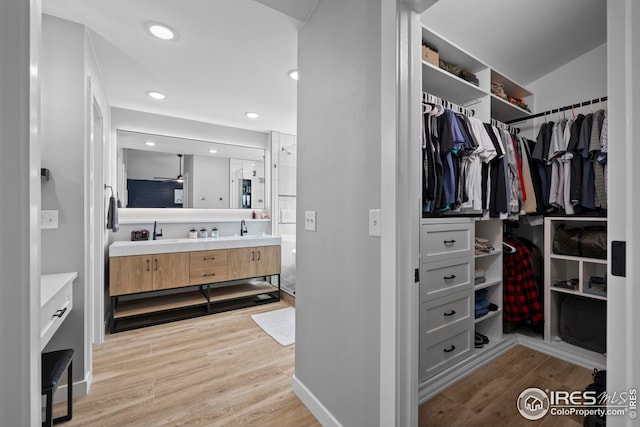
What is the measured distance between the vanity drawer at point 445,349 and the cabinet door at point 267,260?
222 centimetres

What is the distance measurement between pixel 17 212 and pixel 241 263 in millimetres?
2689

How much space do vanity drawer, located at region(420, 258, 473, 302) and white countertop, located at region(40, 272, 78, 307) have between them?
1951mm

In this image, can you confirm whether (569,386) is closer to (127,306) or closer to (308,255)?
(308,255)

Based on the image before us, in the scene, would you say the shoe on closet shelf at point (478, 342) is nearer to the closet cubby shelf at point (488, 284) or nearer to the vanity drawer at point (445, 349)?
the vanity drawer at point (445, 349)

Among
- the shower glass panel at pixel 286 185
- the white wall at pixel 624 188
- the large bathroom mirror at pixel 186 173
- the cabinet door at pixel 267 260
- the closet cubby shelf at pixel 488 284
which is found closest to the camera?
the white wall at pixel 624 188

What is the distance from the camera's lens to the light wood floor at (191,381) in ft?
5.21

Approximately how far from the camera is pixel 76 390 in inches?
69.1

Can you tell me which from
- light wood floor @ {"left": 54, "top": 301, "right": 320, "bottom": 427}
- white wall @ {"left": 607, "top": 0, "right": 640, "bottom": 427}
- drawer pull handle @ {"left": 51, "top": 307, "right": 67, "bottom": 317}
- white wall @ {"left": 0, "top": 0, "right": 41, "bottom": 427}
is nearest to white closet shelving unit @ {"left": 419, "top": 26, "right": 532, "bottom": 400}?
light wood floor @ {"left": 54, "top": 301, "right": 320, "bottom": 427}

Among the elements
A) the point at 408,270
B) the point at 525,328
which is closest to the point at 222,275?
the point at 408,270

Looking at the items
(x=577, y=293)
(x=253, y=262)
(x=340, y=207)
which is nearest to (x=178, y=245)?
(x=253, y=262)

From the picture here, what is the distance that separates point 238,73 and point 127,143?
5.84 ft

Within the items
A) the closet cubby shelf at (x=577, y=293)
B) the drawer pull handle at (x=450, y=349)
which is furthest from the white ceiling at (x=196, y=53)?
the closet cubby shelf at (x=577, y=293)

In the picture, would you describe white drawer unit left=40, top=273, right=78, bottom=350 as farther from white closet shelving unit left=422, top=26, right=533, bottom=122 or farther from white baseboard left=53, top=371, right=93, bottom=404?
white closet shelving unit left=422, top=26, right=533, bottom=122

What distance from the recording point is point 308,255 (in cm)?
171
